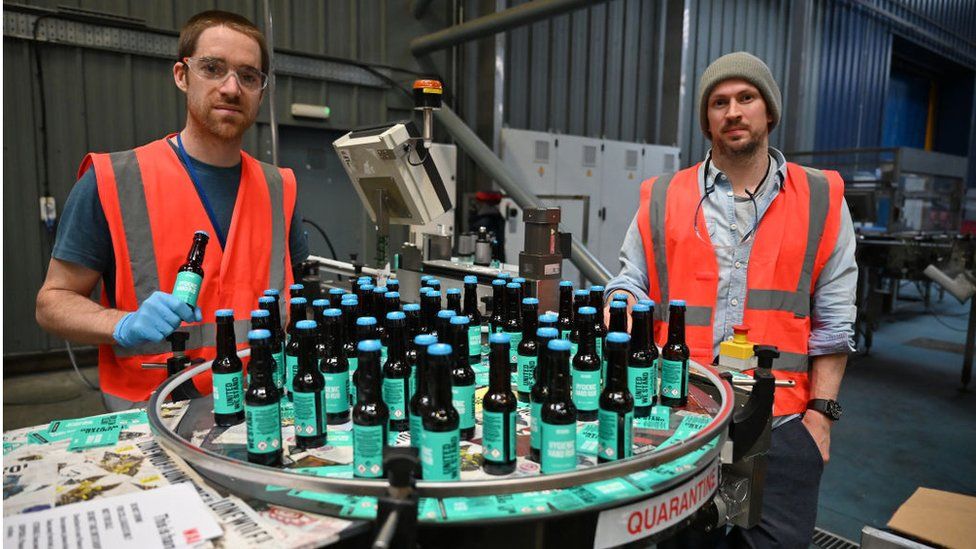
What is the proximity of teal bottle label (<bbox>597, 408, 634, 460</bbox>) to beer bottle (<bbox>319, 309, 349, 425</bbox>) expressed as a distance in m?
0.53

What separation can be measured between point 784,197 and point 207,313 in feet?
6.04

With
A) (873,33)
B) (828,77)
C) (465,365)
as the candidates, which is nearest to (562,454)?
(465,365)

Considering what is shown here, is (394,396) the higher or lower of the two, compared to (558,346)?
lower

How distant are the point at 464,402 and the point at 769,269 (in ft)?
3.77

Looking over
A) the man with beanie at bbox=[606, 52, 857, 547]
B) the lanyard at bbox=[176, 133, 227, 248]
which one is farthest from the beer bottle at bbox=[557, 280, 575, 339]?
the lanyard at bbox=[176, 133, 227, 248]

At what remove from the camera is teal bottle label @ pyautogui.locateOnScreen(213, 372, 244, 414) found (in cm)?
123

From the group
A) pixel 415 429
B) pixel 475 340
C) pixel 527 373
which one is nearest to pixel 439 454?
pixel 415 429

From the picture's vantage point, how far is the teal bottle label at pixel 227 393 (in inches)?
48.4

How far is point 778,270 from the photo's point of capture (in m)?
1.83

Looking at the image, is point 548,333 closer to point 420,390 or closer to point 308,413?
point 420,390

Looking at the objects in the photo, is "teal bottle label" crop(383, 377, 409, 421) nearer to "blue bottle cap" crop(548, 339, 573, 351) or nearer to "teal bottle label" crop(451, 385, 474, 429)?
"teal bottle label" crop(451, 385, 474, 429)

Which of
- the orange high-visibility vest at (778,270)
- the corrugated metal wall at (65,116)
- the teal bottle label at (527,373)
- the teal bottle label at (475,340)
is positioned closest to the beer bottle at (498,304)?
the teal bottle label at (475,340)

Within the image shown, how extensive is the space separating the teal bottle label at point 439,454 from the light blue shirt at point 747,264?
1168mm

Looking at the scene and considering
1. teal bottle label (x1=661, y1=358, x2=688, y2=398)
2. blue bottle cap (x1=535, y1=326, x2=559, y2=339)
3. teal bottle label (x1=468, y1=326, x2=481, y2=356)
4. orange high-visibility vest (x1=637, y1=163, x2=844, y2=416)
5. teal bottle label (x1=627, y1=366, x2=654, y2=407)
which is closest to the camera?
blue bottle cap (x1=535, y1=326, x2=559, y2=339)
